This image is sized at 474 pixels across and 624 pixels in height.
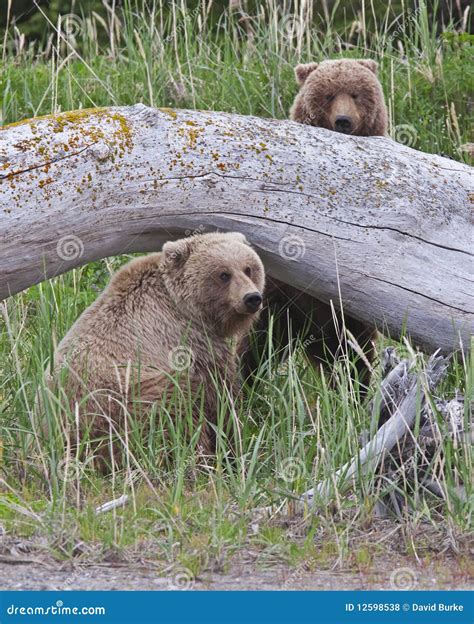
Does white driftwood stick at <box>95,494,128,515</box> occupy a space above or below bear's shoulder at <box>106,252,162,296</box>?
below

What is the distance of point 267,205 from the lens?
5.04 meters

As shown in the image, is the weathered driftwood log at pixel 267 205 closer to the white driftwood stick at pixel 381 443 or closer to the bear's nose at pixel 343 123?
the white driftwood stick at pixel 381 443

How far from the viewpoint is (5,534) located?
4.04 meters

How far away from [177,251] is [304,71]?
237 cm

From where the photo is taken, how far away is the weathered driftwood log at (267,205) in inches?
187

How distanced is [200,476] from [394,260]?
4.49 feet

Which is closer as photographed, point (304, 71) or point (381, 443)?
point (381, 443)

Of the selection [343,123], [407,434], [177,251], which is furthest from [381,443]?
[343,123]

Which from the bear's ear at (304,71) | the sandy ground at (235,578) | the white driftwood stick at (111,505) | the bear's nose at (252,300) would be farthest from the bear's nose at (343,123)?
the sandy ground at (235,578)

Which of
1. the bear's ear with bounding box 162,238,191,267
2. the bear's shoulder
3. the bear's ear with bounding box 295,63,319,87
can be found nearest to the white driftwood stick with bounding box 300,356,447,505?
the bear's ear with bounding box 162,238,191,267

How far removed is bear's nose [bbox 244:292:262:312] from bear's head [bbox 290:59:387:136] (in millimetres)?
1712

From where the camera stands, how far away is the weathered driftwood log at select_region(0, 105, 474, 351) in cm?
475

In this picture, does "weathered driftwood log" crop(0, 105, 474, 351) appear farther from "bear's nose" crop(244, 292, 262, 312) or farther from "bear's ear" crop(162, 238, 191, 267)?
"bear's nose" crop(244, 292, 262, 312)

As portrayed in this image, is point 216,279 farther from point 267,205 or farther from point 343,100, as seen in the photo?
point 343,100
